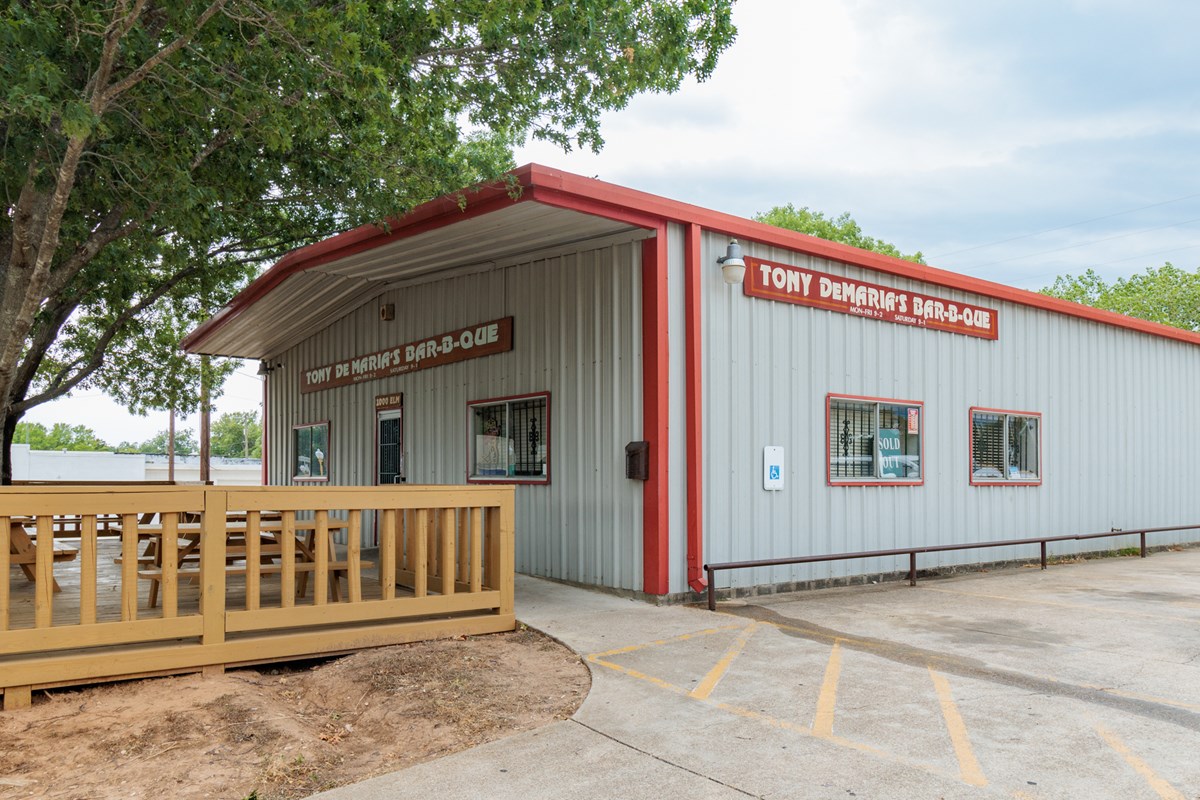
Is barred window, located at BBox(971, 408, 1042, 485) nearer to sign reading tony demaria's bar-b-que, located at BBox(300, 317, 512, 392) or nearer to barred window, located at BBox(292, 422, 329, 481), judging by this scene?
sign reading tony demaria's bar-b-que, located at BBox(300, 317, 512, 392)

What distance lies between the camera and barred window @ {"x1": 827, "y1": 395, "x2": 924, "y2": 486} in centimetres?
1018

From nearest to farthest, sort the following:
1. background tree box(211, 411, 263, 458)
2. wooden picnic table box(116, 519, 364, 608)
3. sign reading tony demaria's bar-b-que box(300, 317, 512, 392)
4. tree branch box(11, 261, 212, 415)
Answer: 1. wooden picnic table box(116, 519, 364, 608)
2. sign reading tony demaria's bar-b-que box(300, 317, 512, 392)
3. tree branch box(11, 261, 212, 415)
4. background tree box(211, 411, 263, 458)

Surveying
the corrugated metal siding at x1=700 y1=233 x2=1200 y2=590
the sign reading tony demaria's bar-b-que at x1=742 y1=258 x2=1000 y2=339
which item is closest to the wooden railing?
the corrugated metal siding at x1=700 y1=233 x2=1200 y2=590

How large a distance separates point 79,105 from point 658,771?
17.5 ft

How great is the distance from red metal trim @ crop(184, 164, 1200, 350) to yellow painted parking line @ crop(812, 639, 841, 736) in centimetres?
425

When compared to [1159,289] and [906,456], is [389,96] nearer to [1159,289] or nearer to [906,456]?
[906,456]

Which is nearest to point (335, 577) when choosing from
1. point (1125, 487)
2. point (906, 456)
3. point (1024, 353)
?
point (906, 456)

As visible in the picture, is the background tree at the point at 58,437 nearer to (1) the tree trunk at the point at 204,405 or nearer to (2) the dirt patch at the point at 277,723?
(1) the tree trunk at the point at 204,405

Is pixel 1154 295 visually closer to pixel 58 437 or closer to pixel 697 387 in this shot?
pixel 697 387

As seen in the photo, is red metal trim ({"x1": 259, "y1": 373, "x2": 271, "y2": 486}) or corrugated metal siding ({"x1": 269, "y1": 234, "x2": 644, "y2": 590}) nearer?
corrugated metal siding ({"x1": 269, "y1": 234, "x2": 644, "y2": 590})

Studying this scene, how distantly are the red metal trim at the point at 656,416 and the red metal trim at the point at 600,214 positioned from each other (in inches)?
19.4

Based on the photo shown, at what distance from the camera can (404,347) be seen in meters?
12.7

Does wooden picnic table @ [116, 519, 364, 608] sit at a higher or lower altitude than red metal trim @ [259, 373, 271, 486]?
lower

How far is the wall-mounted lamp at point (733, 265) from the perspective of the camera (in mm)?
8637
